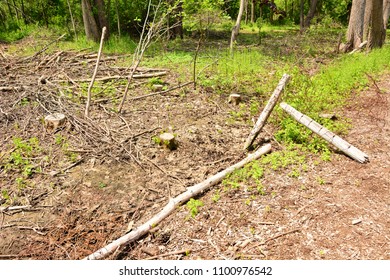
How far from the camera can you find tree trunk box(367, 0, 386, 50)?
1028cm

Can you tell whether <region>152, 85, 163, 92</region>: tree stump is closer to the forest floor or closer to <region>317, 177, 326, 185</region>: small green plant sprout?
the forest floor

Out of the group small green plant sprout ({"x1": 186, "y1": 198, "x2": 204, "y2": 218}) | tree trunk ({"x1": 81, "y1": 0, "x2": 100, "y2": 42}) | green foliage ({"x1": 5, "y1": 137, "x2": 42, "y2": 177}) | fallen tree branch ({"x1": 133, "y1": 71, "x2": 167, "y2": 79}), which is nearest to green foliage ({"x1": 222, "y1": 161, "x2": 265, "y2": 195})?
small green plant sprout ({"x1": 186, "y1": 198, "x2": 204, "y2": 218})

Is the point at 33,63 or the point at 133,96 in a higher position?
the point at 33,63

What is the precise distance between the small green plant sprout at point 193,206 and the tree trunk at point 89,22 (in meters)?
10.7

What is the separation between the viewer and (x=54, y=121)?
644 centimetres

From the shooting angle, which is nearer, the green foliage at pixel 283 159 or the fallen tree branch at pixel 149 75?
the green foliage at pixel 283 159

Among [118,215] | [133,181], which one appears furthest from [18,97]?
[118,215]

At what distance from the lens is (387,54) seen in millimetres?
10102

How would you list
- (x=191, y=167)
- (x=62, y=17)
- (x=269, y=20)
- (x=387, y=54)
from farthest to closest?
(x=269, y=20), (x=62, y=17), (x=387, y=54), (x=191, y=167)

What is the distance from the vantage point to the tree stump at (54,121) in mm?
6453

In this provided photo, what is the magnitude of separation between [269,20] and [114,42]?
1724cm

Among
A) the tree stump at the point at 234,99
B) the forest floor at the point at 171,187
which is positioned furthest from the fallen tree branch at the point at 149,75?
the tree stump at the point at 234,99

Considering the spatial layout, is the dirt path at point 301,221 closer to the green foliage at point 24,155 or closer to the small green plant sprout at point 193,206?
the small green plant sprout at point 193,206
